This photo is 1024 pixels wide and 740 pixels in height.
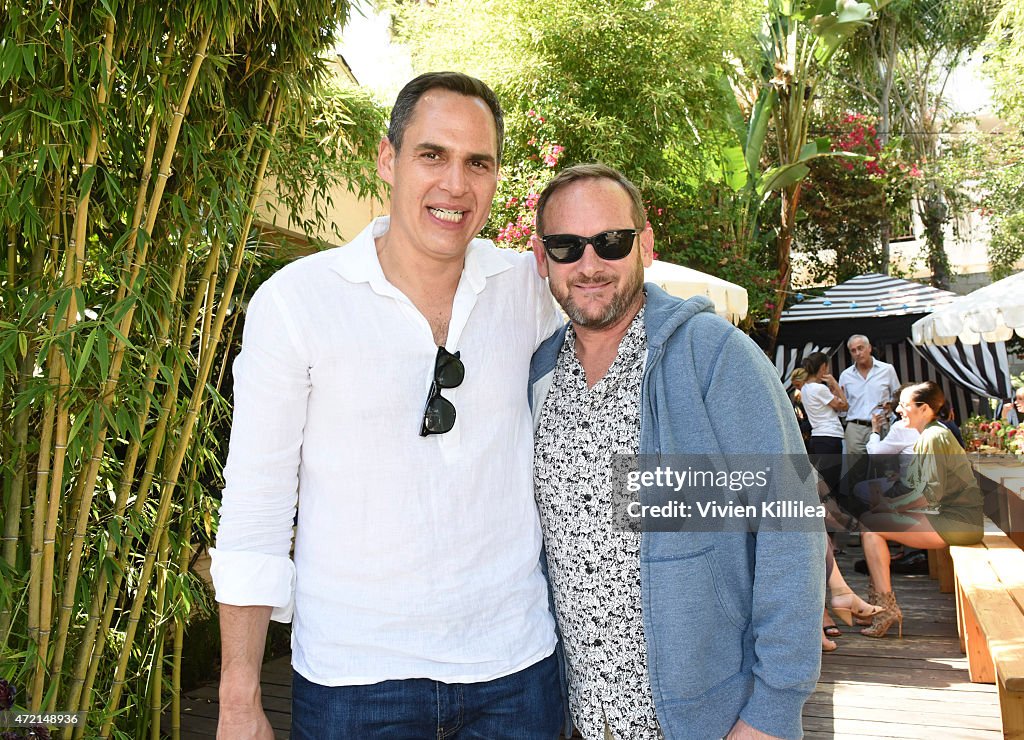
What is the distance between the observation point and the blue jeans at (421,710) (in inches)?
61.3

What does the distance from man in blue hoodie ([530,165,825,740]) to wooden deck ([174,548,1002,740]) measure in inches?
100.0

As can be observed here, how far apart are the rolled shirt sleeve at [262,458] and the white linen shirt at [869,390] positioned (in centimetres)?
748

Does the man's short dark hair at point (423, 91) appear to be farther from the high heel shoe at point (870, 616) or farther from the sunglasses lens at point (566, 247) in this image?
the high heel shoe at point (870, 616)

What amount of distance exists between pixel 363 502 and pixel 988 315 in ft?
23.1

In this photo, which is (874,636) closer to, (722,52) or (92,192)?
(92,192)

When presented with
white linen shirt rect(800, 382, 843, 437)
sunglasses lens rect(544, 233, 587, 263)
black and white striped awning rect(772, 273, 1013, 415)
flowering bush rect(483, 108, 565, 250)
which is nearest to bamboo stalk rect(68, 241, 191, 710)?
sunglasses lens rect(544, 233, 587, 263)

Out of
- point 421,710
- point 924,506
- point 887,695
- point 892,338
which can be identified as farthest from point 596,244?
point 892,338

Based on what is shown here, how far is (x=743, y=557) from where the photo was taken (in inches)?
64.4

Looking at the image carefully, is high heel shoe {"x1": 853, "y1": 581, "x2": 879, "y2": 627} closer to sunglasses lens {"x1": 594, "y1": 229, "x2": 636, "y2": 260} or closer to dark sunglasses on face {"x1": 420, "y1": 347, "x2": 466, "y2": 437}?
sunglasses lens {"x1": 594, "y1": 229, "x2": 636, "y2": 260}

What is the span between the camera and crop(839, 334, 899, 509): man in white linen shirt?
318 inches

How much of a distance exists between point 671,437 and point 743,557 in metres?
0.27

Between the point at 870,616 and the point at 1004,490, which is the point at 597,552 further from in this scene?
the point at 1004,490

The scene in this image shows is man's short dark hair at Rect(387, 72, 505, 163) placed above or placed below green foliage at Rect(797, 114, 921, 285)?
below

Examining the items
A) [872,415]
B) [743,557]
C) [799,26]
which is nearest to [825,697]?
[743,557]
